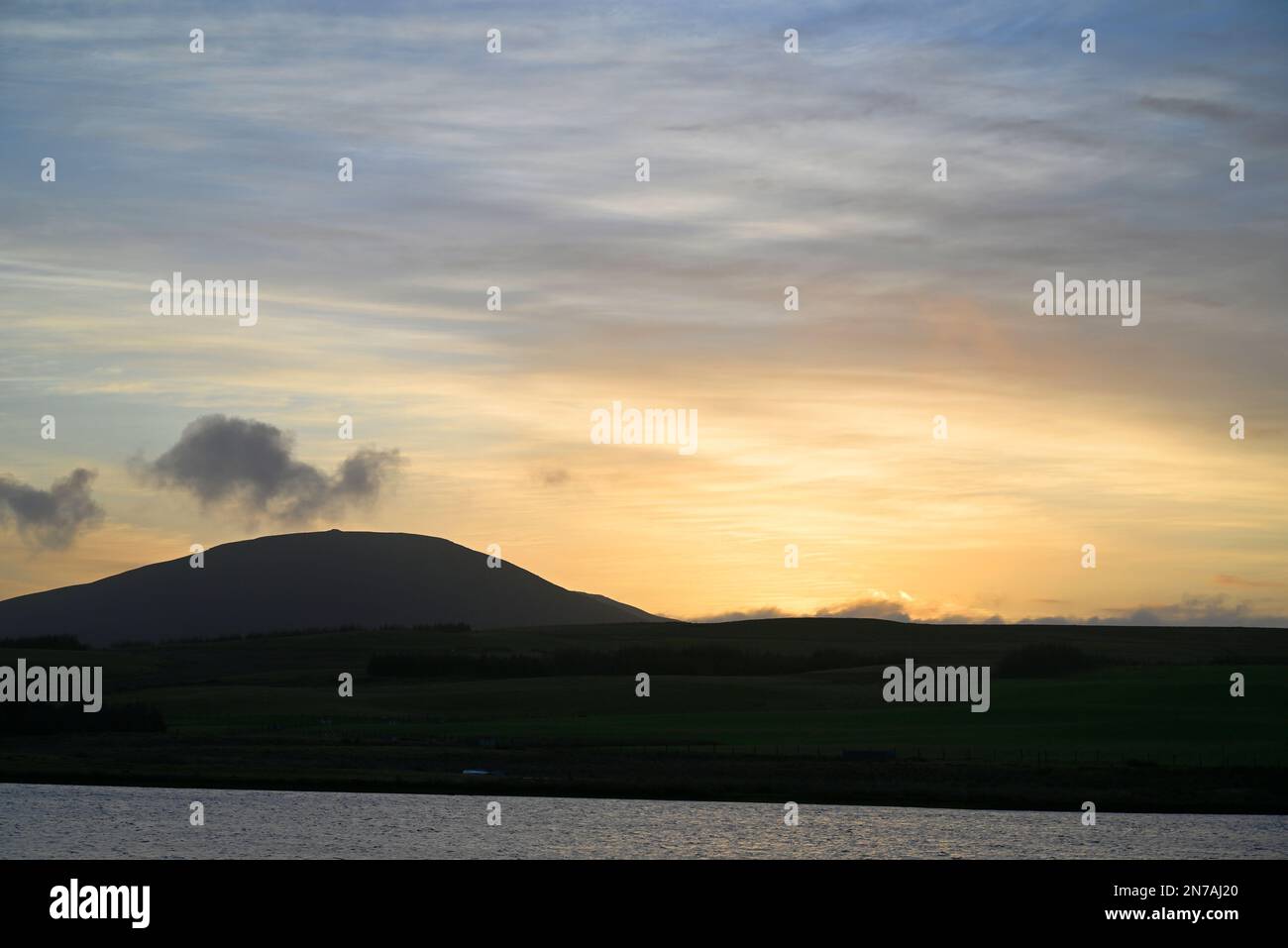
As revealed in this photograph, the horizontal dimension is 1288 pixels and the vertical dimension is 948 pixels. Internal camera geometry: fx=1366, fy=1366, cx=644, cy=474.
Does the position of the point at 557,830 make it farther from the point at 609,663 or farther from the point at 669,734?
the point at 609,663

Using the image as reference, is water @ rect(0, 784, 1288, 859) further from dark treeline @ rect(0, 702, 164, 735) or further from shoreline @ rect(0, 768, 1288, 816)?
dark treeline @ rect(0, 702, 164, 735)

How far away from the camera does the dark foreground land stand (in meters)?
68.6

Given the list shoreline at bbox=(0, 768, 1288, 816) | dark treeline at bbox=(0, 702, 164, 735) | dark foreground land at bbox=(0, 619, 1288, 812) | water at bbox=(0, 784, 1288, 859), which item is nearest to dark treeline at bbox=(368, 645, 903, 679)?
dark foreground land at bbox=(0, 619, 1288, 812)

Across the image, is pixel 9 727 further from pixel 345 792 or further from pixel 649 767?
pixel 649 767

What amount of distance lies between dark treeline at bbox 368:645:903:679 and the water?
290 ft

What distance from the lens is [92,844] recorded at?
160 feet

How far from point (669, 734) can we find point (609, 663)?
71.5 m

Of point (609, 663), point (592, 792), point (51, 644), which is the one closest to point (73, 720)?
point (592, 792)

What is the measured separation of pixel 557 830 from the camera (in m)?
54.6

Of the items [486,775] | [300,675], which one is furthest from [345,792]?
[300,675]

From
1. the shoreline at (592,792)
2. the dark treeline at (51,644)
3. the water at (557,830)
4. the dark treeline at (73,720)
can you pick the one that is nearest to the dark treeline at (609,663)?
the dark treeline at (51,644)

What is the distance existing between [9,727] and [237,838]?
51.9 meters
